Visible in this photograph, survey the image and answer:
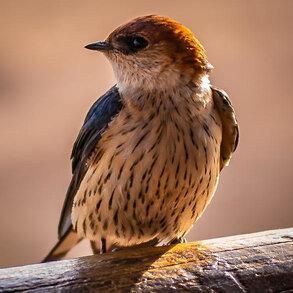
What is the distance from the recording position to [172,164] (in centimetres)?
232

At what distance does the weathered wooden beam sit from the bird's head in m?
0.49

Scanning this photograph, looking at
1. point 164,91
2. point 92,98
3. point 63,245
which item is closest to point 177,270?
point 164,91

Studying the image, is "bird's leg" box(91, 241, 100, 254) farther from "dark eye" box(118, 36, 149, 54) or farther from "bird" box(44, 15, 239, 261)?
"dark eye" box(118, 36, 149, 54)

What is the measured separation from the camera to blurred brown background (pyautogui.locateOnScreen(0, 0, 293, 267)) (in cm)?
444

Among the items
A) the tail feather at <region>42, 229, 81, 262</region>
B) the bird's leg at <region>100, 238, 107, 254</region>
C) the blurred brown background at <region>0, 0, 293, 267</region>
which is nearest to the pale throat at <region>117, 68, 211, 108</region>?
the bird's leg at <region>100, 238, 107, 254</region>

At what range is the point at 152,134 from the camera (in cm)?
232

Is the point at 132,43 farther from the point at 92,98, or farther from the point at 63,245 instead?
the point at 92,98

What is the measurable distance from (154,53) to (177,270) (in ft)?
2.05

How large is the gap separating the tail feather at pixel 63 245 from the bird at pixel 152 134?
20 centimetres

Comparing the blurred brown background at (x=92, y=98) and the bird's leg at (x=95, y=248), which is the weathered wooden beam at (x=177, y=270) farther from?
the blurred brown background at (x=92, y=98)

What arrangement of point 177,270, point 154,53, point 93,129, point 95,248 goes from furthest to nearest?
point 95,248 → point 93,129 → point 154,53 → point 177,270

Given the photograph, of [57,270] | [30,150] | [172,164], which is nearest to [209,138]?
[172,164]

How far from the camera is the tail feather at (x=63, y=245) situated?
2646mm

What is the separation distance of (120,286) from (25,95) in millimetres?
3229
